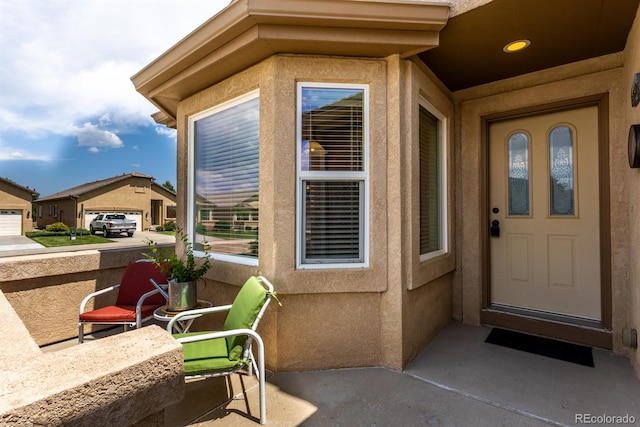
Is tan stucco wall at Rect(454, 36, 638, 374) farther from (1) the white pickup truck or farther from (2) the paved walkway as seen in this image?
(1) the white pickup truck

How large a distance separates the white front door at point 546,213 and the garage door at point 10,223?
11.0 m

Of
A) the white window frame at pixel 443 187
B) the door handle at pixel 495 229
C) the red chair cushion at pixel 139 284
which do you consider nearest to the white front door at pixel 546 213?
the door handle at pixel 495 229

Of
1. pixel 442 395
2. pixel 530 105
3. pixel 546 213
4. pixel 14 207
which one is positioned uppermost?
pixel 530 105

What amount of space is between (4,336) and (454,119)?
13.8 feet

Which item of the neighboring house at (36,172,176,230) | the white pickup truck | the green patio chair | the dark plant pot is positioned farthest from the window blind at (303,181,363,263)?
the white pickup truck

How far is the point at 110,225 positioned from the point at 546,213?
24488mm

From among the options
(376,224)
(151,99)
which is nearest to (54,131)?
(151,99)

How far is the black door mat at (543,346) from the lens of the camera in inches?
112

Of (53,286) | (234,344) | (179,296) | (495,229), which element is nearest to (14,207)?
(53,286)

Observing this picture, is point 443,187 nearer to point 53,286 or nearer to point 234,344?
point 234,344

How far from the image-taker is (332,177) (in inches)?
110

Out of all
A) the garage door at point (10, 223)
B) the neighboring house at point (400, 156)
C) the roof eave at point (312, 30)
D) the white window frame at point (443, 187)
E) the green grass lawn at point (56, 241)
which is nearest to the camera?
the roof eave at point (312, 30)

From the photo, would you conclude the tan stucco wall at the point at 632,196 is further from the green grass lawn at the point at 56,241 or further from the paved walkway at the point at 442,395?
the green grass lawn at the point at 56,241

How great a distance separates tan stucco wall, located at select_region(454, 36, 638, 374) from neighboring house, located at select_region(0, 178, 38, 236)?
10.6 meters
